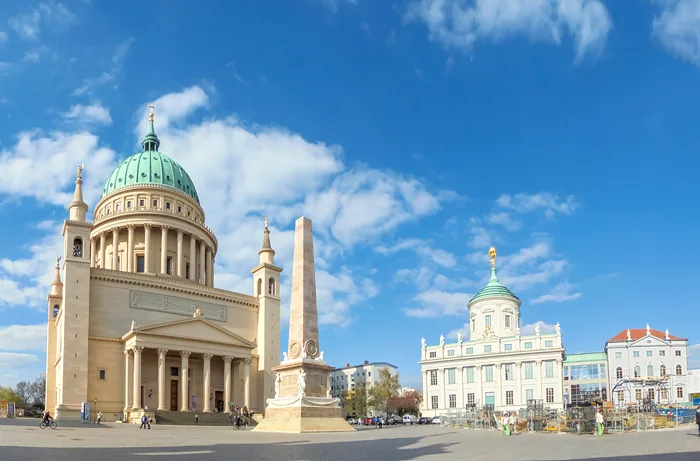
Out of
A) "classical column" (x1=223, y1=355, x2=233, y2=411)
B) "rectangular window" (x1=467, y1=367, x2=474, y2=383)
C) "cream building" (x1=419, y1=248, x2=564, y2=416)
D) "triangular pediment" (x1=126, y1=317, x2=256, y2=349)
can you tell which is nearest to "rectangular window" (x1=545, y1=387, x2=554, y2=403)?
"cream building" (x1=419, y1=248, x2=564, y2=416)

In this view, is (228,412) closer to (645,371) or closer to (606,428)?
(606,428)

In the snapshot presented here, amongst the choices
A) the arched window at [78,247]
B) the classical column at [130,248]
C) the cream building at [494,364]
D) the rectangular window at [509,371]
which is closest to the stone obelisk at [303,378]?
the arched window at [78,247]

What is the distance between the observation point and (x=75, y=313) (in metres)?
55.7

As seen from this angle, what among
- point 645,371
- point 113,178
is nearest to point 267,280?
point 113,178

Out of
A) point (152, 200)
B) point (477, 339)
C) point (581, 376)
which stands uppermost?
point (152, 200)

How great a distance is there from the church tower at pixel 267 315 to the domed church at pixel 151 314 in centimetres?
12

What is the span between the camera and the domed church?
55.9 meters

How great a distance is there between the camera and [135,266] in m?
72.9

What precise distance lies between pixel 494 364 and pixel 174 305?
46295mm

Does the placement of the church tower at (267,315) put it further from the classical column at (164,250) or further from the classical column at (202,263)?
the classical column at (164,250)

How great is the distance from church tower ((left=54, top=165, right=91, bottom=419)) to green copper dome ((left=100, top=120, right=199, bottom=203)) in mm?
17586

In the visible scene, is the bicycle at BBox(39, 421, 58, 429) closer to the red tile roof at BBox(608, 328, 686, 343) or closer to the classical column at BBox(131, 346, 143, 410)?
the classical column at BBox(131, 346, 143, 410)

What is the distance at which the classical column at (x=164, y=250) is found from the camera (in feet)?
238

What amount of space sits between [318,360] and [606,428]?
17242 mm
